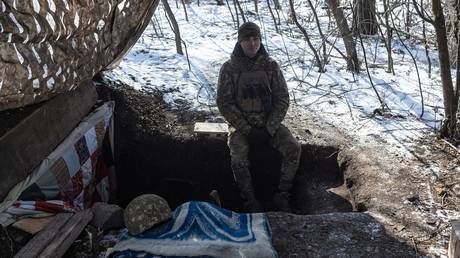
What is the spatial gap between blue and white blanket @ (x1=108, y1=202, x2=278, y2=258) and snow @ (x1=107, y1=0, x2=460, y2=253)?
168 cm

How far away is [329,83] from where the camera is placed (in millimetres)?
6465

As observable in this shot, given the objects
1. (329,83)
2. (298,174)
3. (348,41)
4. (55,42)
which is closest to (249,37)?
(298,174)

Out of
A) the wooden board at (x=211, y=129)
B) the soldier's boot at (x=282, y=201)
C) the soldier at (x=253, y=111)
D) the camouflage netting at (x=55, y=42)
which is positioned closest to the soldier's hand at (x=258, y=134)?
the soldier at (x=253, y=111)

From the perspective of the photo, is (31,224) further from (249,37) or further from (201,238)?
(249,37)

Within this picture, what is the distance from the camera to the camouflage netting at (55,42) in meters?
2.77

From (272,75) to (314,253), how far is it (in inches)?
81.4

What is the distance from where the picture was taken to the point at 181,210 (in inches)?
132

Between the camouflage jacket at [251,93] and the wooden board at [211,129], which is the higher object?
the camouflage jacket at [251,93]

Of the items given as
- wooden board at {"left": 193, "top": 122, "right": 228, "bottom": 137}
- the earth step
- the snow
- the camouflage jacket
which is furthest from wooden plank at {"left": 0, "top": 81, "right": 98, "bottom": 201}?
the earth step

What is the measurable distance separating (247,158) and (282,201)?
0.58 meters

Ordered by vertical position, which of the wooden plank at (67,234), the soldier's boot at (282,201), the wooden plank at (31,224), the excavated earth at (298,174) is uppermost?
the wooden plank at (31,224)

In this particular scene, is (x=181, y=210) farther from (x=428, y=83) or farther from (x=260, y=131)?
(x=428, y=83)

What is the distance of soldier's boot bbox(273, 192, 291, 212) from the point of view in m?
4.64

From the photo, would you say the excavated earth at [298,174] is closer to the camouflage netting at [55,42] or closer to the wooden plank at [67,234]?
the camouflage netting at [55,42]
